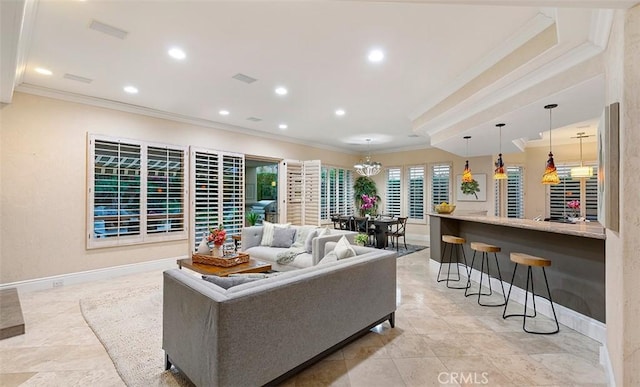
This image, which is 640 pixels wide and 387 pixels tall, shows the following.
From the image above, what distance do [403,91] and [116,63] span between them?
393cm

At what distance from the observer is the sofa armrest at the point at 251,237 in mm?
5523

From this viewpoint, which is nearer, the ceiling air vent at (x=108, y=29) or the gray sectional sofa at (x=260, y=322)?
the gray sectional sofa at (x=260, y=322)

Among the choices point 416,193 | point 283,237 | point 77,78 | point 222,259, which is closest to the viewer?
point 222,259

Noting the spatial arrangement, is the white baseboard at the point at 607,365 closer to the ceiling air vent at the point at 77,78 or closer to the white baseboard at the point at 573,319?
the white baseboard at the point at 573,319

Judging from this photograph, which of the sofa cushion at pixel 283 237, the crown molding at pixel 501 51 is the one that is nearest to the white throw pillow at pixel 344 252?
the sofa cushion at pixel 283 237

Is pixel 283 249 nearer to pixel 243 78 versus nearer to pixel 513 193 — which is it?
pixel 243 78

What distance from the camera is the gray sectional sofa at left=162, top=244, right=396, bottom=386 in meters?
1.77

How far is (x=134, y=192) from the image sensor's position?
5223 millimetres

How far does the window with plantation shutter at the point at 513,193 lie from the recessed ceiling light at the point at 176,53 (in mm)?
7962

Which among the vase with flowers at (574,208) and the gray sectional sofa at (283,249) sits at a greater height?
the vase with flowers at (574,208)

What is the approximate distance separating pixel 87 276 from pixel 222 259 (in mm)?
2660

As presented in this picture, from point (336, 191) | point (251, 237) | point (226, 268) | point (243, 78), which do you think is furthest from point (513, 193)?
point (226, 268)

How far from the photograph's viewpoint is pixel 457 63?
11.9 ft

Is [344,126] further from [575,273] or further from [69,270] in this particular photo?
[69,270]
